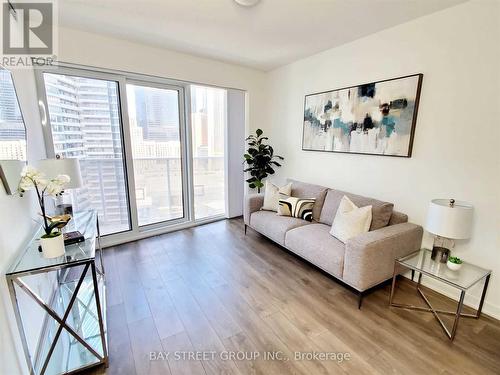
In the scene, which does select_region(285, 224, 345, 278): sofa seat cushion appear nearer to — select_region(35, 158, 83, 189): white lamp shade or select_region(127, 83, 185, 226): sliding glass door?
select_region(127, 83, 185, 226): sliding glass door

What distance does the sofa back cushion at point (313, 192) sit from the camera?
2959mm

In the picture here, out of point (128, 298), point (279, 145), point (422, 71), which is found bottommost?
point (128, 298)

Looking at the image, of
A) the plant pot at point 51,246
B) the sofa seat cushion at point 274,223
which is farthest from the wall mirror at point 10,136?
the sofa seat cushion at point 274,223

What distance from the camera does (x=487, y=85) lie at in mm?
1809

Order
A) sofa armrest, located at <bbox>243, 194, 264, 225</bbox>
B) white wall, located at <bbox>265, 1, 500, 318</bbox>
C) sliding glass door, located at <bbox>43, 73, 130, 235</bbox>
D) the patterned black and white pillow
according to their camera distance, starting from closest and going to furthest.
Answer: white wall, located at <bbox>265, 1, 500, 318</bbox>
sliding glass door, located at <bbox>43, 73, 130, 235</bbox>
the patterned black and white pillow
sofa armrest, located at <bbox>243, 194, 264, 225</bbox>

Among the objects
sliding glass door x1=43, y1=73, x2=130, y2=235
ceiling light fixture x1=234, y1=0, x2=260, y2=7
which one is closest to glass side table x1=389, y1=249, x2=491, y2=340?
ceiling light fixture x1=234, y1=0, x2=260, y2=7

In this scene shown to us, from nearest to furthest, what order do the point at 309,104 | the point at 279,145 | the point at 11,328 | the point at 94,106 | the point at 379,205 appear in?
1. the point at 11,328
2. the point at 379,205
3. the point at 94,106
4. the point at 309,104
5. the point at 279,145

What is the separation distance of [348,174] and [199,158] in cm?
240

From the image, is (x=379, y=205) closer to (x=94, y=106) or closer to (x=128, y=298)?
(x=128, y=298)

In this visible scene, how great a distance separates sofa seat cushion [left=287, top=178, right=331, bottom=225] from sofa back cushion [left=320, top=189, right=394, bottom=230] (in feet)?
0.20

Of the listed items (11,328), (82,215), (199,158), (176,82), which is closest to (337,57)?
(176,82)

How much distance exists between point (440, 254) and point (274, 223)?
1587mm

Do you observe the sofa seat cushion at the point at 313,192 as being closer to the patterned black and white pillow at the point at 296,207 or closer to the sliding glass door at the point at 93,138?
the patterned black and white pillow at the point at 296,207

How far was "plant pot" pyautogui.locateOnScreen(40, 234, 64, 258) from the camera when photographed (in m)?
1.35
